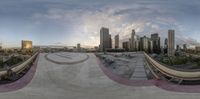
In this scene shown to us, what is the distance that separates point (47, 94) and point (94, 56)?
303 cm

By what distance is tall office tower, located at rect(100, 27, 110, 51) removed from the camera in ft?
22.2

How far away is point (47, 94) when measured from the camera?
15.4 feet

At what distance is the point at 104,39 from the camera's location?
695cm

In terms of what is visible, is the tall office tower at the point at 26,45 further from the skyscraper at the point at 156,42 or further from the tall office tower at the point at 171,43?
the tall office tower at the point at 171,43

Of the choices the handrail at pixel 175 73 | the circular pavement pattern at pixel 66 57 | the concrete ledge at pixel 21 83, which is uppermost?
the circular pavement pattern at pixel 66 57

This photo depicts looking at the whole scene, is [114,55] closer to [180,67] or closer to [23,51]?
[180,67]

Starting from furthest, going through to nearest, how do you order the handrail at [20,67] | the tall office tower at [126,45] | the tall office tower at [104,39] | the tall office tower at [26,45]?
the tall office tower at [126,45] → the tall office tower at [26,45] → the tall office tower at [104,39] → the handrail at [20,67]

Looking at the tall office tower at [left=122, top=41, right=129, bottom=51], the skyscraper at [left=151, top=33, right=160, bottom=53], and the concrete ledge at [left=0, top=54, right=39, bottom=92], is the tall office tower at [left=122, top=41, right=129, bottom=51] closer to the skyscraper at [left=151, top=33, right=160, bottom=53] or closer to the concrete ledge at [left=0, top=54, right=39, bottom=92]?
the skyscraper at [left=151, top=33, right=160, bottom=53]

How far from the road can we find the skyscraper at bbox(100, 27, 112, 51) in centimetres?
58

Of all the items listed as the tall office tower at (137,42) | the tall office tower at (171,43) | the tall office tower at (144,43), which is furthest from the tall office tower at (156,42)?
the tall office tower at (137,42)

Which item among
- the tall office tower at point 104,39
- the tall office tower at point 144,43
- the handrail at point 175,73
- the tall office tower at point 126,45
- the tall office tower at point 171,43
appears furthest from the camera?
the tall office tower at point 126,45

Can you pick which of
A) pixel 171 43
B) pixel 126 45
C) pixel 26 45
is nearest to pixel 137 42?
pixel 126 45

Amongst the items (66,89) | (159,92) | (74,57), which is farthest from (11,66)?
(159,92)

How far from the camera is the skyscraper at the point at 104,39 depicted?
6770mm
